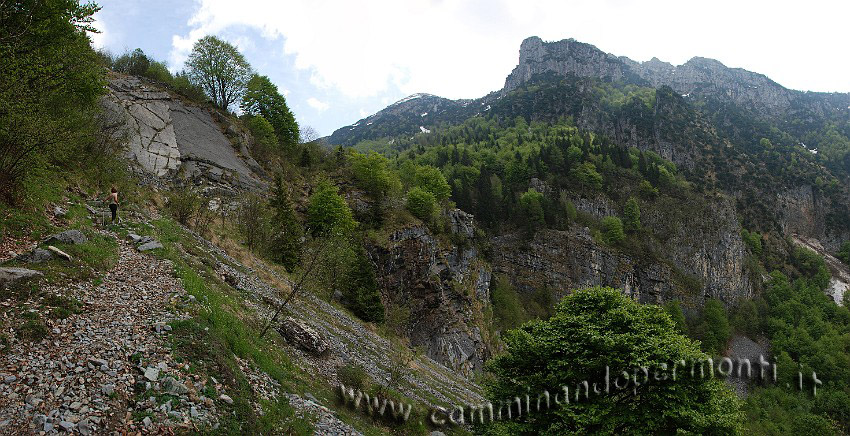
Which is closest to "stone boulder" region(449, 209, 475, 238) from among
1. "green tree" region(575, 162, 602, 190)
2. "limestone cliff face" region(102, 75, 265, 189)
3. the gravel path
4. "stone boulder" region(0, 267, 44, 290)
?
"limestone cliff face" region(102, 75, 265, 189)

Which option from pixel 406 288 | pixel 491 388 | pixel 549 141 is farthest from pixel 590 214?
pixel 491 388

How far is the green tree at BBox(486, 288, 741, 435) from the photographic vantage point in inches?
610

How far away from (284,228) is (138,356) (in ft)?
93.4

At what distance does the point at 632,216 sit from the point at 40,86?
122831 mm

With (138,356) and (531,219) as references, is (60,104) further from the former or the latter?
(531,219)

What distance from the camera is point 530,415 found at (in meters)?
18.0

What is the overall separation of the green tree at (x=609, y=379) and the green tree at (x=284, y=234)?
20.1 m

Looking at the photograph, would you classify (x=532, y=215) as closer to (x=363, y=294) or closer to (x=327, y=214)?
(x=327, y=214)

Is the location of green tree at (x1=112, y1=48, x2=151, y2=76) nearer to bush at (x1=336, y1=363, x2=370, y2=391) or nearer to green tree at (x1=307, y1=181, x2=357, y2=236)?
green tree at (x1=307, y1=181, x2=357, y2=236)

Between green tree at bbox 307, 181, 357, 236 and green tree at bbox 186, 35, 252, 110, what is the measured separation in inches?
732

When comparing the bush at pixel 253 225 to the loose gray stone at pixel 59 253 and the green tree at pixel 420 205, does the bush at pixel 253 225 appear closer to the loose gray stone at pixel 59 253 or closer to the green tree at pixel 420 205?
the loose gray stone at pixel 59 253

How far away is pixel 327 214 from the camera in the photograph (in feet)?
148

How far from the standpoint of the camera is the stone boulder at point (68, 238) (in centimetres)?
1375

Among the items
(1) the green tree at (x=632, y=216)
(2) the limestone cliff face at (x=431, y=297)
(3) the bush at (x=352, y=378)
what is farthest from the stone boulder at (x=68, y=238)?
(1) the green tree at (x=632, y=216)
